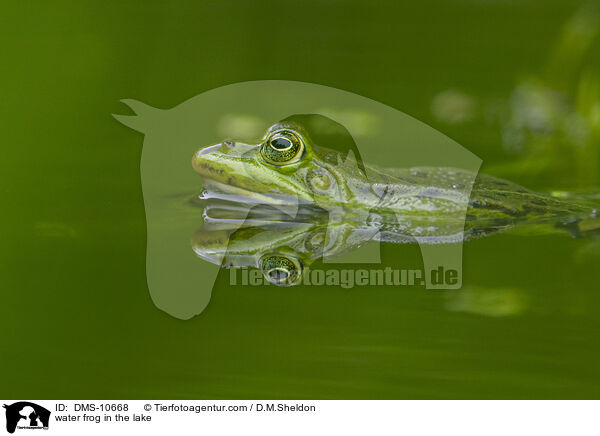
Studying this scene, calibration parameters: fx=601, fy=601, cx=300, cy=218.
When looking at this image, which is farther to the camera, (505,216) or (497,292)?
(505,216)

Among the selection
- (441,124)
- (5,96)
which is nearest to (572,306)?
(441,124)

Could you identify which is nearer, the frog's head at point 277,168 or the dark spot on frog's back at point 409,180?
the frog's head at point 277,168

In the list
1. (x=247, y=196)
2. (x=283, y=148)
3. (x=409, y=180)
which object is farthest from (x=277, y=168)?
Result: (x=409, y=180)

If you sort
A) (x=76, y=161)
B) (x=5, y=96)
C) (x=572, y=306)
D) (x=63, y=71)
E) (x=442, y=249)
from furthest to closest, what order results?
(x=63, y=71) < (x=5, y=96) < (x=76, y=161) < (x=442, y=249) < (x=572, y=306)

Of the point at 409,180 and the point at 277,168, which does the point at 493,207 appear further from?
the point at 277,168

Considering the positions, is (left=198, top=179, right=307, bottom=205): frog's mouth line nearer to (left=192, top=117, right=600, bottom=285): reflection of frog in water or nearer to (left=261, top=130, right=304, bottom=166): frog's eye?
(left=192, top=117, right=600, bottom=285): reflection of frog in water

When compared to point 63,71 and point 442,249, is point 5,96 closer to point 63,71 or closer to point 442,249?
point 63,71
